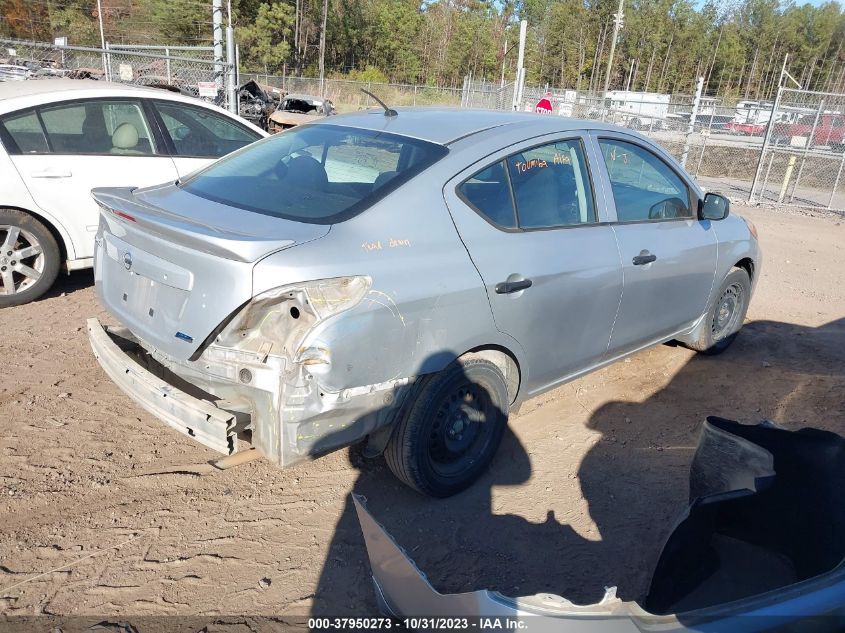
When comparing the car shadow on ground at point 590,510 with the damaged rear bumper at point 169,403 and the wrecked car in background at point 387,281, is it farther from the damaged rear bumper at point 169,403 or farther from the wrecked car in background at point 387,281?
the damaged rear bumper at point 169,403

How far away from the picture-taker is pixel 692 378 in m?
4.89

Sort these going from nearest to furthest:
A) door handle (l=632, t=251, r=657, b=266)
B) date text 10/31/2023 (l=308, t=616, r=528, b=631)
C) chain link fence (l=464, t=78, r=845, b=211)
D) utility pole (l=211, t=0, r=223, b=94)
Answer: date text 10/31/2023 (l=308, t=616, r=528, b=631), door handle (l=632, t=251, r=657, b=266), utility pole (l=211, t=0, r=223, b=94), chain link fence (l=464, t=78, r=845, b=211)

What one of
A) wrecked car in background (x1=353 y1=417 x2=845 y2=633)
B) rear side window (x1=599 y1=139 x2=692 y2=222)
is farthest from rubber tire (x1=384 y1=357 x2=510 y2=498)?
rear side window (x1=599 y1=139 x2=692 y2=222)

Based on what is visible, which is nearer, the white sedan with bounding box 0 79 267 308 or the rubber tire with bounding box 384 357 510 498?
the rubber tire with bounding box 384 357 510 498

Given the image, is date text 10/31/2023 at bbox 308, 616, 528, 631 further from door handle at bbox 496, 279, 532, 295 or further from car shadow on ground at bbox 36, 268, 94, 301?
car shadow on ground at bbox 36, 268, 94, 301

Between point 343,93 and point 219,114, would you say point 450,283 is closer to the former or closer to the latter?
point 219,114

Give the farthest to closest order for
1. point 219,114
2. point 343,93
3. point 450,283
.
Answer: point 343,93 → point 219,114 → point 450,283

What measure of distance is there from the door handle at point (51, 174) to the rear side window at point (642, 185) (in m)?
4.24

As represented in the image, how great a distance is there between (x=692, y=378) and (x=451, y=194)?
9.68 ft

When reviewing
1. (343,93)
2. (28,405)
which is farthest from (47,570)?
(343,93)

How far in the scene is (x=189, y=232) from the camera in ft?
8.26

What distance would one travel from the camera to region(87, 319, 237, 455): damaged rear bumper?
2.47 metres

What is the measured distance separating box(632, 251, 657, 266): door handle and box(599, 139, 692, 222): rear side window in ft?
0.72

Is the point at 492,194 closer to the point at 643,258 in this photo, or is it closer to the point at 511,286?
the point at 511,286
